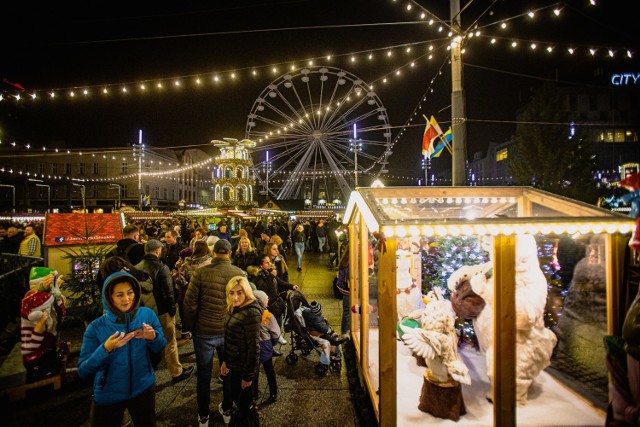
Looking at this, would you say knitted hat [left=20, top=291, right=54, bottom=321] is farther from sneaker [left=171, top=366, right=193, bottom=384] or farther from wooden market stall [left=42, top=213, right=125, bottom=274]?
wooden market stall [left=42, top=213, right=125, bottom=274]

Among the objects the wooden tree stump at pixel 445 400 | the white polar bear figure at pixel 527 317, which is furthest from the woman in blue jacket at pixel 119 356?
the white polar bear figure at pixel 527 317

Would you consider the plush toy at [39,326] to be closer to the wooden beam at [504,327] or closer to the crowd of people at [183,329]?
the crowd of people at [183,329]

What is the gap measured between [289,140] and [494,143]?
1656 inches

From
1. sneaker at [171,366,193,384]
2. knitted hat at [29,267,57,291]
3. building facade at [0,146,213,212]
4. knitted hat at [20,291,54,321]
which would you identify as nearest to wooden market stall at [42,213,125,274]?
knitted hat at [29,267,57,291]

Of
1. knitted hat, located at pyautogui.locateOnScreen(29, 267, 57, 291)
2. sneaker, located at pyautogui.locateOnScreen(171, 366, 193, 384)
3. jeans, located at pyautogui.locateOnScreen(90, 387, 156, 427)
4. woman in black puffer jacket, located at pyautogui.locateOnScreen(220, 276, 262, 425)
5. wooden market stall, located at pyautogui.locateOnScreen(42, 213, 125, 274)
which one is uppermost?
wooden market stall, located at pyautogui.locateOnScreen(42, 213, 125, 274)

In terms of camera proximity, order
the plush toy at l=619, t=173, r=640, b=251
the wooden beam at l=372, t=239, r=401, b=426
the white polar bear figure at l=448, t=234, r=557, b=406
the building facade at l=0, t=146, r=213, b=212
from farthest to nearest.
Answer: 1. the building facade at l=0, t=146, r=213, b=212
2. the white polar bear figure at l=448, t=234, r=557, b=406
3. the wooden beam at l=372, t=239, r=401, b=426
4. the plush toy at l=619, t=173, r=640, b=251

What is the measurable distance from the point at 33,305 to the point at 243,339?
9.76ft

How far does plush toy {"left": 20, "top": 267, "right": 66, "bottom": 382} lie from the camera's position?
3.99m

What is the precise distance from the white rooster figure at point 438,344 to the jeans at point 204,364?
2141mm

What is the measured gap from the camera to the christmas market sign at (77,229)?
7066 mm

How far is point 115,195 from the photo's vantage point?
4572 cm

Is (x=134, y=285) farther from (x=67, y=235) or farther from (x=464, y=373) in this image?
(x=67, y=235)

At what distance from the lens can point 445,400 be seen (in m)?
3.60

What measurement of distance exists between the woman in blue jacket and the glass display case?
2063 millimetres
